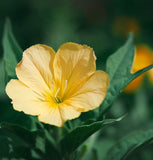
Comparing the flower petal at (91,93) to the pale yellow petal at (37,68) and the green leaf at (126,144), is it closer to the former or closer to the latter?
the pale yellow petal at (37,68)

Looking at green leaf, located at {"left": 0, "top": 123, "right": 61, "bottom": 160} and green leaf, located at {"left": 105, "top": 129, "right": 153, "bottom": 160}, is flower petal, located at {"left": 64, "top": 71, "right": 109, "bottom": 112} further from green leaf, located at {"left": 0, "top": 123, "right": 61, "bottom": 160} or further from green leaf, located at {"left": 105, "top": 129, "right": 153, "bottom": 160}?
green leaf, located at {"left": 105, "top": 129, "right": 153, "bottom": 160}

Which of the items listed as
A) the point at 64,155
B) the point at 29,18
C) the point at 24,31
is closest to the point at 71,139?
the point at 64,155

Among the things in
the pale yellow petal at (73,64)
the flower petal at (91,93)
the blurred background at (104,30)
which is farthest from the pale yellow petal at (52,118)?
the blurred background at (104,30)

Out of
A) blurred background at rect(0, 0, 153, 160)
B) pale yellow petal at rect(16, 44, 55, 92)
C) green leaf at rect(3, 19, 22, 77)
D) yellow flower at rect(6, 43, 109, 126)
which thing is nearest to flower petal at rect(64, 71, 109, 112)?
yellow flower at rect(6, 43, 109, 126)

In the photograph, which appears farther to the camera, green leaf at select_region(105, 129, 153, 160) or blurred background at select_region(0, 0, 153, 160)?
blurred background at select_region(0, 0, 153, 160)

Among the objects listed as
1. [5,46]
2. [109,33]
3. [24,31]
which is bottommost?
[109,33]

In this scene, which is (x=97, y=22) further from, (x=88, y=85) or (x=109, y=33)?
(x=88, y=85)
